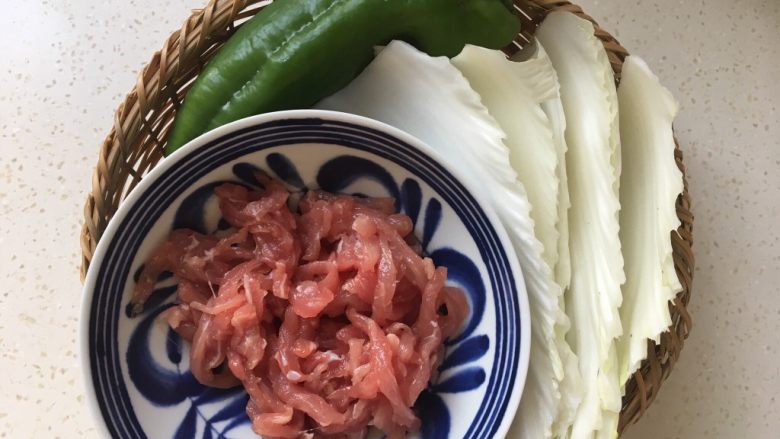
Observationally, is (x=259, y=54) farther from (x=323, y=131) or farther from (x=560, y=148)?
(x=560, y=148)

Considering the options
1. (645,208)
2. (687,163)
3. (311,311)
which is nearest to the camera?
(311,311)

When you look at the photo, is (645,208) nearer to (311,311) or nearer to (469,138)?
(469,138)

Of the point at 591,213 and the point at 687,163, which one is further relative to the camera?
the point at 687,163

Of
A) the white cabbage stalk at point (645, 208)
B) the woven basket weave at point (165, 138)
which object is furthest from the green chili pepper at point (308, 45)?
the white cabbage stalk at point (645, 208)

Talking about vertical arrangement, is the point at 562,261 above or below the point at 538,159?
below

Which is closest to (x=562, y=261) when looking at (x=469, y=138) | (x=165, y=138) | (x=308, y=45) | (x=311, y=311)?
(x=469, y=138)

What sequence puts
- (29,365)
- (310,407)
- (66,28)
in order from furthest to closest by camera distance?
(66,28)
(29,365)
(310,407)

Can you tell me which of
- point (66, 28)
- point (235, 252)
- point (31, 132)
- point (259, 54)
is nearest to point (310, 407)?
point (235, 252)
